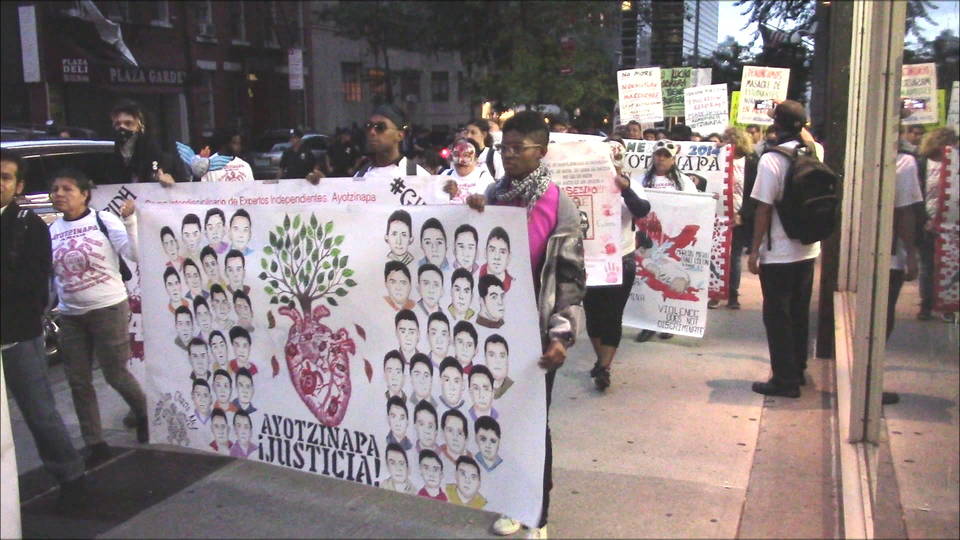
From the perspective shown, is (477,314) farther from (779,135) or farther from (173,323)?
(779,135)

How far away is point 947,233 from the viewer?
9.36 feet

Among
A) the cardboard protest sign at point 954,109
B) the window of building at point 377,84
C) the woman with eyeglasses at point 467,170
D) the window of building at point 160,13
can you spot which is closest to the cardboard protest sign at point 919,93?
the cardboard protest sign at point 954,109

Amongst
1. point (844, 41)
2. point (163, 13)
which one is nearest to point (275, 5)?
point (163, 13)

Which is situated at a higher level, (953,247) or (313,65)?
(313,65)

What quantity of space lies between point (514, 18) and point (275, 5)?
16.7 meters

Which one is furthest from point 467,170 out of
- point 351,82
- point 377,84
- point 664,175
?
point 351,82

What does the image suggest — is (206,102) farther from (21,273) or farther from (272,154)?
(21,273)

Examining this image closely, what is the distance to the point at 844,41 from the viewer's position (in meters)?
6.49

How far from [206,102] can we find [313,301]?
30.3 m

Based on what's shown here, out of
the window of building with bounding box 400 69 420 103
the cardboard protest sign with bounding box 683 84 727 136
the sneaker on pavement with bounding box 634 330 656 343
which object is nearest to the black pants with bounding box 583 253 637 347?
the sneaker on pavement with bounding box 634 330 656 343

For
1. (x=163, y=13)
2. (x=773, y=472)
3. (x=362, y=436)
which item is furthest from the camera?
(x=163, y=13)

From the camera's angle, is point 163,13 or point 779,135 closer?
point 779,135

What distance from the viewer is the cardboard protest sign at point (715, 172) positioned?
25.6 feet

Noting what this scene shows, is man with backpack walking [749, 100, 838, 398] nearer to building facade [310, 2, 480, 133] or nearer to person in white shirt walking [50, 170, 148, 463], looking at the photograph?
person in white shirt walking [50, 170, 148, 463]
